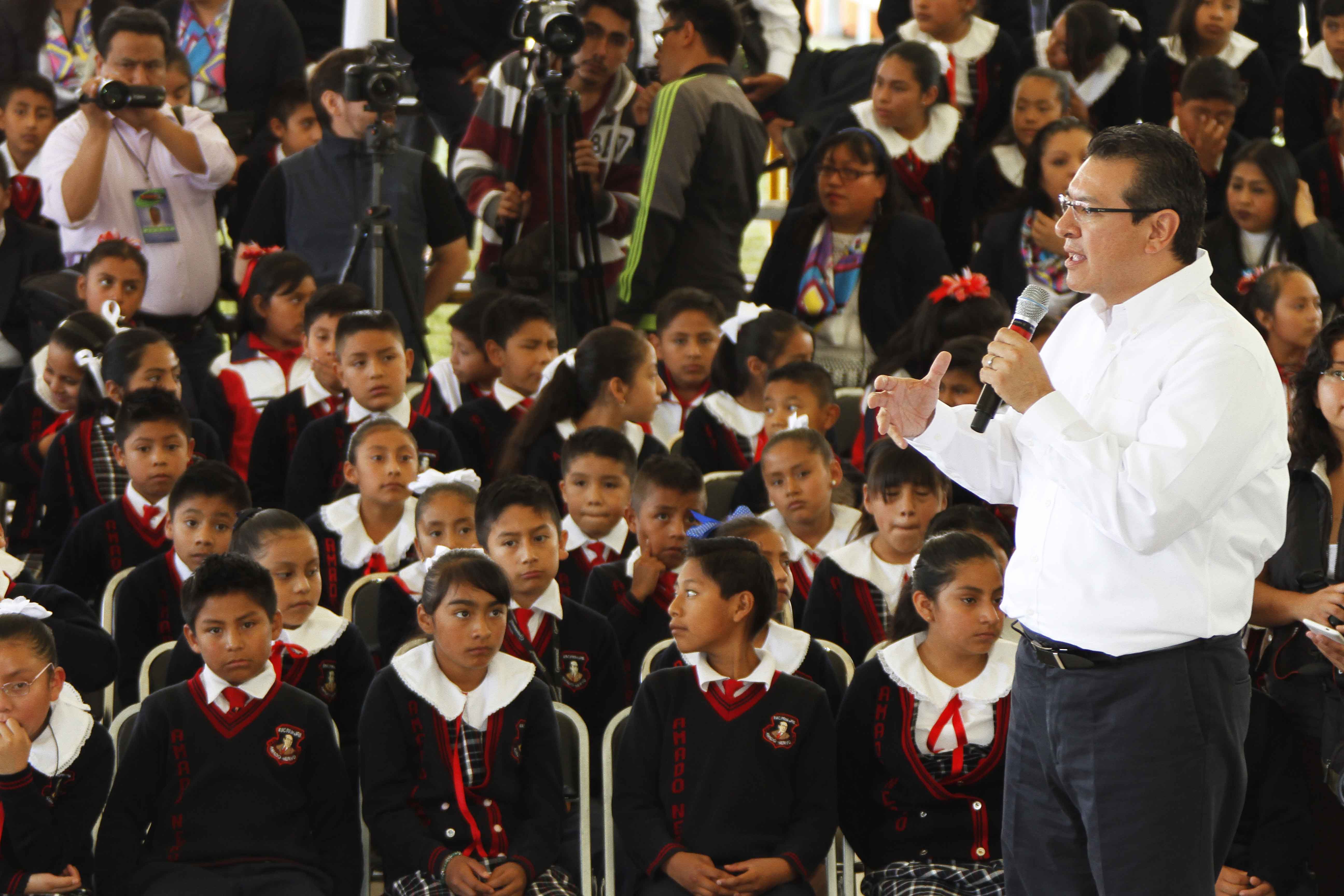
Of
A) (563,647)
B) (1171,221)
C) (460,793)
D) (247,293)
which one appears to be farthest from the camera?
(247,293)

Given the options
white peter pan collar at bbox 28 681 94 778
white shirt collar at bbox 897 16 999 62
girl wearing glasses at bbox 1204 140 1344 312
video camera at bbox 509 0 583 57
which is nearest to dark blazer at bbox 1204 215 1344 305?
girl wearing glasses at bbox 1204 140 1344 312

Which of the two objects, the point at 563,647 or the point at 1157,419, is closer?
the point at 1157,419

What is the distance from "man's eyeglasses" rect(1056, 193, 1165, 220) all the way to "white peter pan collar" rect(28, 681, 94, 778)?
1.97 meters

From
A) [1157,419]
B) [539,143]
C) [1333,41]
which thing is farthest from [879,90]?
[1157,419]

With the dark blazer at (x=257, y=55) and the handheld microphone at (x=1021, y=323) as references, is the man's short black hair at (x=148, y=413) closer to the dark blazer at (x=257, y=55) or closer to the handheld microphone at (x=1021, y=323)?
the dark blazer at (x=257, y=55)

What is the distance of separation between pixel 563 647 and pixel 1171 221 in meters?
1.80

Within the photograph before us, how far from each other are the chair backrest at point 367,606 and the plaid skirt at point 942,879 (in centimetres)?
134

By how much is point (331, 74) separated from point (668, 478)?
7.63 ft

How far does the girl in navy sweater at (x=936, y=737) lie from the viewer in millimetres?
2951

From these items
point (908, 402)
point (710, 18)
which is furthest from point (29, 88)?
point (908, 402)

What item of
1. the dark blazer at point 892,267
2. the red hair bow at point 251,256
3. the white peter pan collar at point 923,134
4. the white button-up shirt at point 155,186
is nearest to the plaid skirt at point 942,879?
the dark blazer at point 892,267

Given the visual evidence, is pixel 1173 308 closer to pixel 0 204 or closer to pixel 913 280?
pixel 913 280

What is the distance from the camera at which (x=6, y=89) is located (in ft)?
19.3

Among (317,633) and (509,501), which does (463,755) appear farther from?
(509,501)
